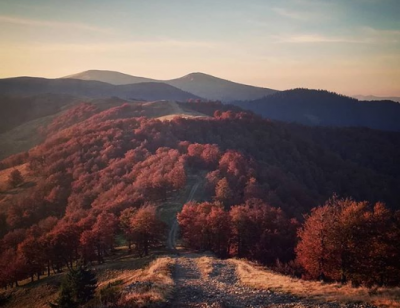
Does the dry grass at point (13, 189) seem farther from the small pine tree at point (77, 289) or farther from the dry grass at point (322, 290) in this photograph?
the dry grass at point (322, 290)

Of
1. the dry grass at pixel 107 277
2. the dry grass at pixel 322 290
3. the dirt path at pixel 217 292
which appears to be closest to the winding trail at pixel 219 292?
the dirt path at pixel 217 292

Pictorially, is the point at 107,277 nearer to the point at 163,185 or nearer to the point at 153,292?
the point at 153,292

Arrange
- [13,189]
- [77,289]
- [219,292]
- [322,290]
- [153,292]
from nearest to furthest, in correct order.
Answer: [322,290]
[153,292]
[219,292]
[77,289]
[13,189]

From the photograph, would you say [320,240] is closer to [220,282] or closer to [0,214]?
[220,282]

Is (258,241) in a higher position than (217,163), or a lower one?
lower

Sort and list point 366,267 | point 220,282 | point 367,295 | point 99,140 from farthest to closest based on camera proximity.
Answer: point 99,140
point 366,267
point 220,282
point 367,295

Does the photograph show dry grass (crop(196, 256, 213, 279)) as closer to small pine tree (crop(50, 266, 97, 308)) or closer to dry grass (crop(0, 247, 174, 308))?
dry grass (crop(0, 247, 174, 308))

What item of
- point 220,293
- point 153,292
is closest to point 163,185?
point 220,293

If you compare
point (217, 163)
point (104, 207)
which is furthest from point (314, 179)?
point (104, 207)
